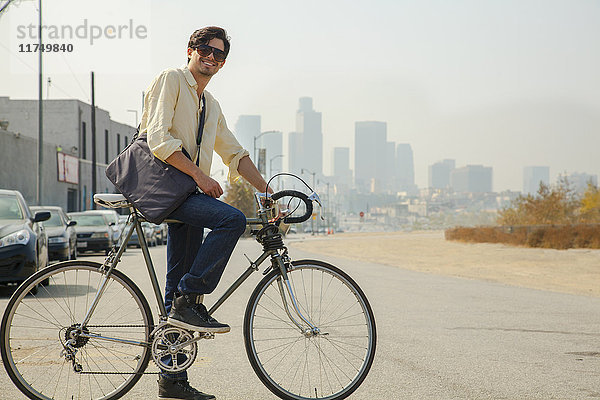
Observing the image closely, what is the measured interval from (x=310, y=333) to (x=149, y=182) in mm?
1362

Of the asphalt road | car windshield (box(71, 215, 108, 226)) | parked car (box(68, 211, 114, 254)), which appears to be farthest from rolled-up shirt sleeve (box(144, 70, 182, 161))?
car windshield (box(71, 215, 108, 226))

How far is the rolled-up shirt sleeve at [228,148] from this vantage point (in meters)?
5.38

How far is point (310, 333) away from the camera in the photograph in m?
5.07

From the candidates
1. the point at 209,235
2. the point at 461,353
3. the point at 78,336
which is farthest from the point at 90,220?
the point at 209,235

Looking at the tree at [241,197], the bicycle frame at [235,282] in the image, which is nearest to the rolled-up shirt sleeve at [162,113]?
the bicycle frame at [235,282]

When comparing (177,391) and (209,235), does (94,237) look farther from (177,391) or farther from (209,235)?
(209,235)

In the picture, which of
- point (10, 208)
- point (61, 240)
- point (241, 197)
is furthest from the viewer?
point (241, 197)

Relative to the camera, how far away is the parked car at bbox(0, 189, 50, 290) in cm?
1146

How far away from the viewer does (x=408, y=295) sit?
13375 millimetres

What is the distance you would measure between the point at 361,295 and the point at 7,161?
1639 inches

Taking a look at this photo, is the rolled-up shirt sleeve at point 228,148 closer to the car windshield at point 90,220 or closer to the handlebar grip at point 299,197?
the handlebar grip at point 299,197

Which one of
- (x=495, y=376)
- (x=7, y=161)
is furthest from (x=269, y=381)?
(x=7, y=161)

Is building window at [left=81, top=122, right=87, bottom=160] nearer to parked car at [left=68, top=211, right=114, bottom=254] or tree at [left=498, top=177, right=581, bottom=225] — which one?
tree at [left=498, top=177, right=581, bottom=225]

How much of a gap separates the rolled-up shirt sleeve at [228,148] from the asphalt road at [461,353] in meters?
1.53
